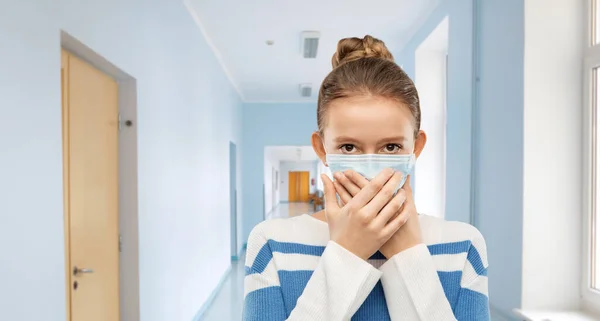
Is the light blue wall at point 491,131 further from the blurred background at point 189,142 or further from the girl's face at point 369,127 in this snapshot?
the girl's face at point 369,127

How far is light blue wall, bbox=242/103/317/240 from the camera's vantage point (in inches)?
342

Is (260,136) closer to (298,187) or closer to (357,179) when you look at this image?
(357,179)

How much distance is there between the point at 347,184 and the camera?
802 millimetres

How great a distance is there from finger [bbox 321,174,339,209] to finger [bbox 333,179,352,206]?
0.03ft

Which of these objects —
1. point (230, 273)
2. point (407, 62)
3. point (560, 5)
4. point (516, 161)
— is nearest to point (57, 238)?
point (516, 161)

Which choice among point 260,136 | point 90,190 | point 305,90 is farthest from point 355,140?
point 260,136

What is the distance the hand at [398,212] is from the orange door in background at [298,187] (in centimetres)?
2574

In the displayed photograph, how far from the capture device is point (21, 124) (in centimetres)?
136

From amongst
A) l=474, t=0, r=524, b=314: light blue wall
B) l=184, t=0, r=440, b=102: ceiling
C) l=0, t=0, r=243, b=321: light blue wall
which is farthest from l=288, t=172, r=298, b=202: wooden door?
l=474, t=0, r=524, b=314: light blue wall

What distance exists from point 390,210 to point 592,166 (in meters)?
1.81

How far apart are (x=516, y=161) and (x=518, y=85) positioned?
0.40 m

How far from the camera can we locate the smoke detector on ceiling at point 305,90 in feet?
23.1

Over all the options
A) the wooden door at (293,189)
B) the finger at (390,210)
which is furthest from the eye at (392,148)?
the wooden door at (293,189)

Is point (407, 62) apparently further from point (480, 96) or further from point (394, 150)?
point (394, 150)
